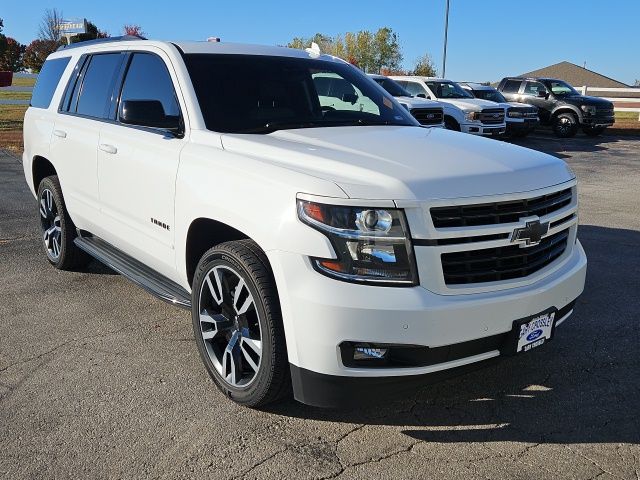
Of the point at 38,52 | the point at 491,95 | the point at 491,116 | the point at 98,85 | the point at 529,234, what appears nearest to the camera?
the point at 529,234

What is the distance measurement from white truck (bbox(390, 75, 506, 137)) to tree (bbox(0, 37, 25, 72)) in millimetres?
41444

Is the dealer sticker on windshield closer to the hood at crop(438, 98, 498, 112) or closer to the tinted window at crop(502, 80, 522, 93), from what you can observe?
the hood at crop(438, 98, 498, 112)

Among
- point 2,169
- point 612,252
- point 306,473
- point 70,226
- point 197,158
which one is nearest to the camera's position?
point 306,473

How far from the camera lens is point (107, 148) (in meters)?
4.54

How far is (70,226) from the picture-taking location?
5570 millimetres

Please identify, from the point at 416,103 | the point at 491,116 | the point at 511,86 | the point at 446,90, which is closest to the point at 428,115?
the point at 416,103

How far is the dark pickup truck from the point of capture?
2177 centimetres

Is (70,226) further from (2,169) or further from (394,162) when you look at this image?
(2,169)

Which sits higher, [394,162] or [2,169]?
[394,162]

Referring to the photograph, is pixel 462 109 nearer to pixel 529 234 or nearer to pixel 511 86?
pixel 511 86

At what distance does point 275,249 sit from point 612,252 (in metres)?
4.92

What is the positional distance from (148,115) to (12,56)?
2445 inches

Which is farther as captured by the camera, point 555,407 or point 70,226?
point 70,226

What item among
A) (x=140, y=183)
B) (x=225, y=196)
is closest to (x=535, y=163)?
(x=225, y=196)
